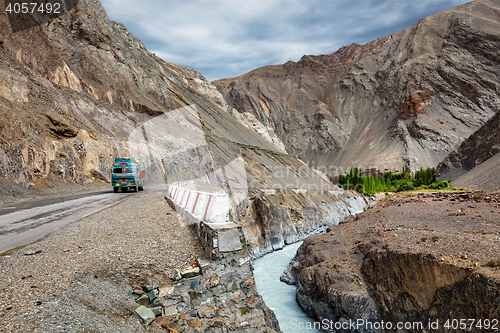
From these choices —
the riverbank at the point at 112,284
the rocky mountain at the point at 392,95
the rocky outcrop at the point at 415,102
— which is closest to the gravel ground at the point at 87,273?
the riverbank at the point at 112,284

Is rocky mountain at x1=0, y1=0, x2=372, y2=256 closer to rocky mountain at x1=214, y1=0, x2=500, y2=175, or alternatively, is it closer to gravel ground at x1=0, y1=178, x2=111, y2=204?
gravel ground at x1=0, y1=178, x2=111, y2=204

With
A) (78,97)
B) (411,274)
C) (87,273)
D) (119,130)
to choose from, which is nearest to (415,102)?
(119,130)

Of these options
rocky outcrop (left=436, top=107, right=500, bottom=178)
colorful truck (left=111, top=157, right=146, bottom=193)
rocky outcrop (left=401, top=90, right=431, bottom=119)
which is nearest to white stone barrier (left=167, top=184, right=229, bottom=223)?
colorful truck (left=111, top=157, right=146, bottom=193)

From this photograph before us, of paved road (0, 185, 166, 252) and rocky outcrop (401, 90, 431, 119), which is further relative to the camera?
rocky outcrop (401, 90, 431, 119)

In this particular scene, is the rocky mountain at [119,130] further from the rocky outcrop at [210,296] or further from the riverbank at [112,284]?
the rocky outcrop at [210,296]

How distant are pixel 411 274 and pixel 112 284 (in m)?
9.57

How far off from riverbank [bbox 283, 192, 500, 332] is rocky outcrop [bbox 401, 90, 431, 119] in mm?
80462

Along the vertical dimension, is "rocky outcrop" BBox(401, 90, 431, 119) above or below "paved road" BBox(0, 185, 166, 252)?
above

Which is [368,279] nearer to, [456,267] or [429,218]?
[456,267]

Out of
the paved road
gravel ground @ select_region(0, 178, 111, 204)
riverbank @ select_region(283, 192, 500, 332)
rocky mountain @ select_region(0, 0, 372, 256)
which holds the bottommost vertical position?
riverbank @ select_region(283, 192, 500, 332)

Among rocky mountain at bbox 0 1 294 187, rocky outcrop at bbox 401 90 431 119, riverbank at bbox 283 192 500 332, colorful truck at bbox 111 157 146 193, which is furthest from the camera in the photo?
rocky outcrop at bbox 401 90 431 119

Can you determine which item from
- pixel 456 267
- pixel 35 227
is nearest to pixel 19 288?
pixel 35 227

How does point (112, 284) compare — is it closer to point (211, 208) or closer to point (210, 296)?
point (210, 296)

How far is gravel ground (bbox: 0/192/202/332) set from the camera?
380cm
